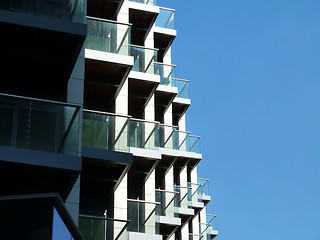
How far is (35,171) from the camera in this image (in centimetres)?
1296

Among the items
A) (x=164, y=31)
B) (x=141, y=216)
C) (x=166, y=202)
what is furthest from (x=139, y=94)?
(x=164, y=31)

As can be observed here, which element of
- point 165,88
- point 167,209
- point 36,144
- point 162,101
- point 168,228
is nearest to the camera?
point 36,144

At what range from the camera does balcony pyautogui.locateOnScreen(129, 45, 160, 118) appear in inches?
984

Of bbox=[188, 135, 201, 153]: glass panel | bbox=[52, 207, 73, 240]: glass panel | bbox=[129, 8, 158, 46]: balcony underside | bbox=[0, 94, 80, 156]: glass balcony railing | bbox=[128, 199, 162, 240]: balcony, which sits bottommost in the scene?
bbox=[52, 207, 73, 240]: glass panel

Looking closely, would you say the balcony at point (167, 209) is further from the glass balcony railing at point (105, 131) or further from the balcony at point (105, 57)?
the glass balcony railing at point (105, 131)

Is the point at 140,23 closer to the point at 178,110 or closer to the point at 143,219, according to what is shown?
the point at 178,110

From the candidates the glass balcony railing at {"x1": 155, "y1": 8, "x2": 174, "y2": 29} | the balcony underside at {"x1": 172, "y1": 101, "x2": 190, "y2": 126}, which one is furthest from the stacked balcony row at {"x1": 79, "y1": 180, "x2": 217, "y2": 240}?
the glass balcony railing at {"x1": 155, "y1": 8, "x2": 174, "y2": 29}

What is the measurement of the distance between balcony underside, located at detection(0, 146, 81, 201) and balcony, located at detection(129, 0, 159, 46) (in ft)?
50.8

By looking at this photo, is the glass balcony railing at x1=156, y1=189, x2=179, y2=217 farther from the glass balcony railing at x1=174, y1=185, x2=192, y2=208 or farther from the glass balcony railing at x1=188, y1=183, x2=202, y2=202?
the glass balcony railing at x1=188, y1=183, x2=202, y2=202

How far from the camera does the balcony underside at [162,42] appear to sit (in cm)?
3148

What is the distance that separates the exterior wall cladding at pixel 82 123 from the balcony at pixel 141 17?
61mm

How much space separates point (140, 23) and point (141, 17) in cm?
54

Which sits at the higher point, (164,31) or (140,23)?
(164,31)

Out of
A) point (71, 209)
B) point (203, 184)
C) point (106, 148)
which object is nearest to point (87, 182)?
point (106, 148)
